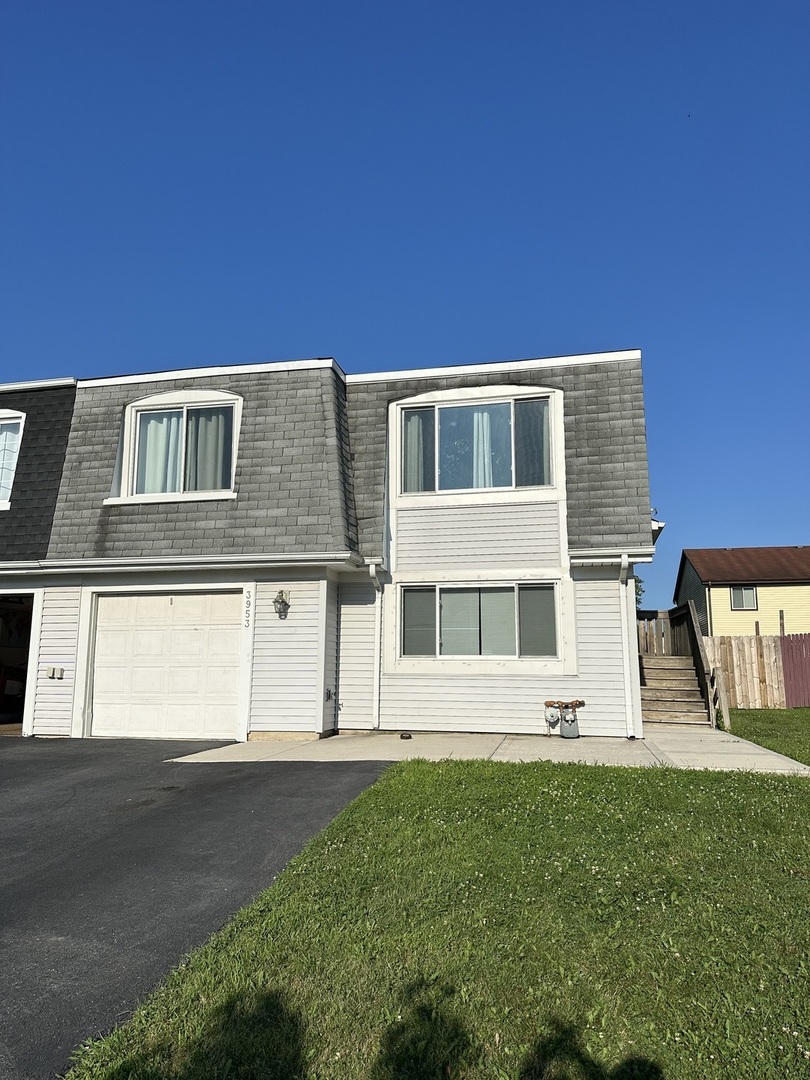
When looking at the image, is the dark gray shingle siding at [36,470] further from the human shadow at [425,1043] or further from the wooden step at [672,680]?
the wooden step at [672,680]

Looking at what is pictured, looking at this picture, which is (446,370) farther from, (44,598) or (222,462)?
(44,598)

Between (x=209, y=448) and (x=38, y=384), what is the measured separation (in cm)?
381

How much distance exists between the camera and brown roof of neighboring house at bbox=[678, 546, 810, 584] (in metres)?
32.4

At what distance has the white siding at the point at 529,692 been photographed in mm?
11531

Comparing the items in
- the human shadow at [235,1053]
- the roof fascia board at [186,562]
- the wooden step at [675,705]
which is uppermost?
the roof fascia board at [186,562]

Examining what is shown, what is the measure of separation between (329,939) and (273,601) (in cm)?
834

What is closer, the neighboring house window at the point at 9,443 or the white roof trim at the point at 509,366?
the white roof trim at the point at 509,366

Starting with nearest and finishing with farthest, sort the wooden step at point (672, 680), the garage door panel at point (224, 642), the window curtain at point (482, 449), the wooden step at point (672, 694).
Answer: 1. the garage door panel at point (224, 642)
2. the window curtain at point (482, 449)
3. the wooden step at point (672, 694)
4. the wooden step at point (672, 680)

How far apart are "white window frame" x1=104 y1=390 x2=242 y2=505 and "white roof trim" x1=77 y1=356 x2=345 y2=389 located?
16.2 inches

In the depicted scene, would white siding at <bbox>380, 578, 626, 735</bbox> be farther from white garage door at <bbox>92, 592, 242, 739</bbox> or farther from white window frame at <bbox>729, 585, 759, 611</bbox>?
white window frame at <bbox>729, 585, 759, 611</bbox>

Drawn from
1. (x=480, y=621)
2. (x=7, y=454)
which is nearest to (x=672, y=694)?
(x=480, y=621)

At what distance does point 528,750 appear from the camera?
990cm

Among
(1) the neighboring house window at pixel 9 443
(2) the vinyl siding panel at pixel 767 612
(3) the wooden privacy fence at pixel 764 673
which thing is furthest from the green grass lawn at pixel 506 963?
(2) the vinyl siding panel at pixel 767 612

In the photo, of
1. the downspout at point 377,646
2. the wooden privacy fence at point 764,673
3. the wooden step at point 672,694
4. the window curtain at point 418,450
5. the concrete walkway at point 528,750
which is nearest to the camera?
the concrete walkway at point 528,750
